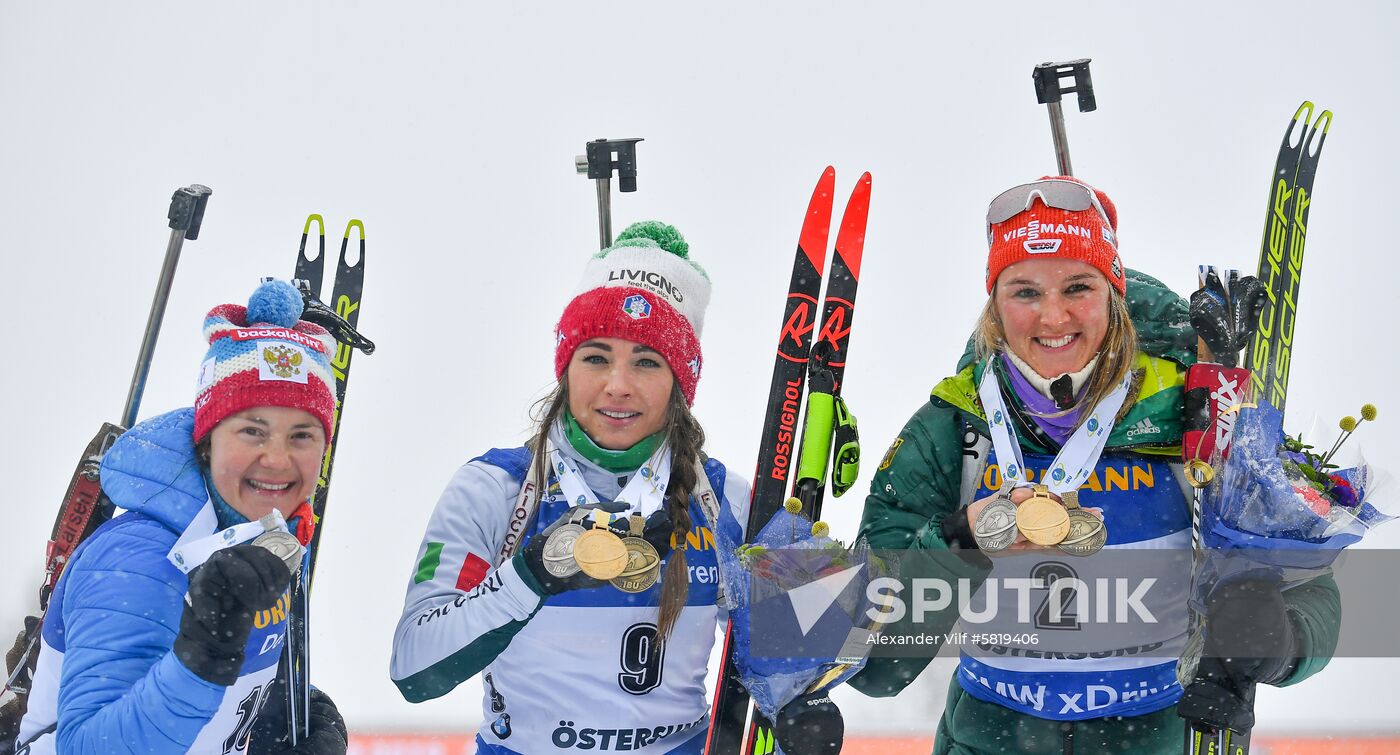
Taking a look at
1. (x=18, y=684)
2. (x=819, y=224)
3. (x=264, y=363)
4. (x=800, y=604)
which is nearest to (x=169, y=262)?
(x=264, y=363)

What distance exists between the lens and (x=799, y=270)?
10.0 ft

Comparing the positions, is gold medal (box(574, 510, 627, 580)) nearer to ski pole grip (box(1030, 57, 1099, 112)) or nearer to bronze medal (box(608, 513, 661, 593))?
bronze medal (box(608, 513, 661, 593))

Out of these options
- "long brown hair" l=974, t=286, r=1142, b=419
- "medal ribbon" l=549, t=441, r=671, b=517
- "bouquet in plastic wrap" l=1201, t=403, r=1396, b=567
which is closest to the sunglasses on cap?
"long brown hair" l=974, t=286, r=1142, b=419

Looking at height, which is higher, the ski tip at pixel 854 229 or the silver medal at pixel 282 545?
the ski tip at pixel 854 229

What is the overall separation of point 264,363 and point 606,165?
1167mm

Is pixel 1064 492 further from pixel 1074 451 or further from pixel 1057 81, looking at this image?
pixel 1057 81

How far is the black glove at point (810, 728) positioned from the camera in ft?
7.63

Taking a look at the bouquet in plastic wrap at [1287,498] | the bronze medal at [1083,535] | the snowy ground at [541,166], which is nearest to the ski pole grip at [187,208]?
the bronze medal at [1083,535]

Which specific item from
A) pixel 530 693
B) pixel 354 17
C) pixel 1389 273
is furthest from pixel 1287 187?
pixel 354 17

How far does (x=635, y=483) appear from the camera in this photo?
8.35ft

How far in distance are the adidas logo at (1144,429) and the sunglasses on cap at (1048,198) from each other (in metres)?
0.48

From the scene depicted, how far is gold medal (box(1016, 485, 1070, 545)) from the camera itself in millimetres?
2221

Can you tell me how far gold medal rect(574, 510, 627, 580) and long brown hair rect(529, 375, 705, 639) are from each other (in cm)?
29

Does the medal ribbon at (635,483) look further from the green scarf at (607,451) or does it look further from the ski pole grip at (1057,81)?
the ski pole grip at (1057,81)
